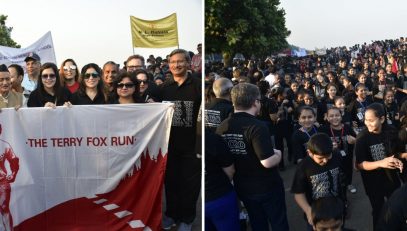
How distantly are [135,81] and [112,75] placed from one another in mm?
537

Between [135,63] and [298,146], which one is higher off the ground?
[135,63]

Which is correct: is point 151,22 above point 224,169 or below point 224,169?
above

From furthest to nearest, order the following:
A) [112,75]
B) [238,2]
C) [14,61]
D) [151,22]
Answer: [238,2] < [14,61] < [151,22] < [112,75]

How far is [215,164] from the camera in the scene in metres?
3.58

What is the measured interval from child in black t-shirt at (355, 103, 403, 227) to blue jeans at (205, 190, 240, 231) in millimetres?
1240

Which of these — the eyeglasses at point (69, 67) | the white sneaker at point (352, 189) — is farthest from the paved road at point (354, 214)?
the eyeglasses at point (69, 67)

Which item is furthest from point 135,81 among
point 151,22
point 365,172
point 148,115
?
point 151,22

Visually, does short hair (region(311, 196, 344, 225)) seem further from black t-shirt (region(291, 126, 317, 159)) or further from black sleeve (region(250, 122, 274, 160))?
black t-shirt (region(291, 126, 317, 159))

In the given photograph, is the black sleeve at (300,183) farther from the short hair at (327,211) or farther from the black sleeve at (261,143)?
→ the short hair at (327,211)

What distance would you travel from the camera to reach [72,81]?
5125 millimetres

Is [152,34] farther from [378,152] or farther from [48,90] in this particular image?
[378,152]

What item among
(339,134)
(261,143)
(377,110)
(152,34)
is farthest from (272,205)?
(152,34)

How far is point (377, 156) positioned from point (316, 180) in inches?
33.3

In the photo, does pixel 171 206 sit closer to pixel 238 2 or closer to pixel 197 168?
pixel 197 168
